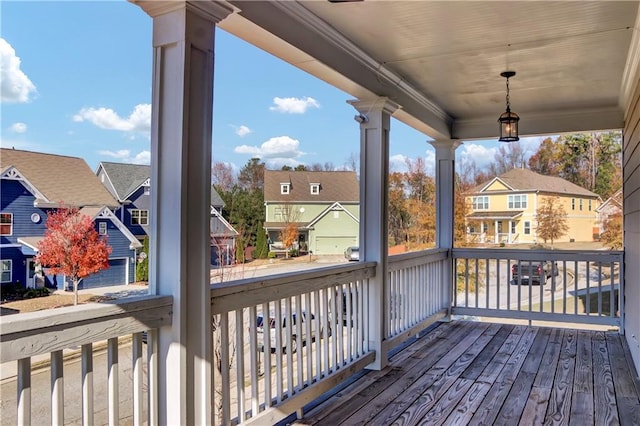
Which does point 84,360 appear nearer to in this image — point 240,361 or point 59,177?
point 59,177

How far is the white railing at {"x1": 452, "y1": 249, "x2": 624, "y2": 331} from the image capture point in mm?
5129

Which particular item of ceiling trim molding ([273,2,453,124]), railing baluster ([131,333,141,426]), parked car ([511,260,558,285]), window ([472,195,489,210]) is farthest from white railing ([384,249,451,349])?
railing baluster ([131,333,141,426])

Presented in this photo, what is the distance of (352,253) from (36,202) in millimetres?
2532

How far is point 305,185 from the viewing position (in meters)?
2.70

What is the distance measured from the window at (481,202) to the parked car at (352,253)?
255 cm

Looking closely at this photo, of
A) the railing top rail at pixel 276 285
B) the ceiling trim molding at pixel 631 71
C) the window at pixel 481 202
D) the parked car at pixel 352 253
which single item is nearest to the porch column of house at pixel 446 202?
the window at pixel 481 202

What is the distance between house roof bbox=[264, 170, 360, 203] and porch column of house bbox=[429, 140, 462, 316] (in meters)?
2.56

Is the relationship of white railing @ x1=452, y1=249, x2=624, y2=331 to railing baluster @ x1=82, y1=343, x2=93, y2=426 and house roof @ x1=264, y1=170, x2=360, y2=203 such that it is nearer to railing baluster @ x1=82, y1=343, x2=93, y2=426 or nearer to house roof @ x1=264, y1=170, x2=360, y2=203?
house roof @ x1=264, y1=170, x2=360, y2=203

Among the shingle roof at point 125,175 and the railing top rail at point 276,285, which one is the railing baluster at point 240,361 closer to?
the railing top rail at point 276,285

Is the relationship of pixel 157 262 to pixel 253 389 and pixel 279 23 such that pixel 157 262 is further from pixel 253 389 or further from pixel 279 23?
pixel 279 23

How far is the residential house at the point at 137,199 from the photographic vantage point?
161 centimetres

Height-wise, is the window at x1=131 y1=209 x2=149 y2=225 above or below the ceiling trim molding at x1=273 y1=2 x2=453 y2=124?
below

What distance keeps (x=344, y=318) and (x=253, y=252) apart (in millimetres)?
1379

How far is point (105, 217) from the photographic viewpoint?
1553 mm
